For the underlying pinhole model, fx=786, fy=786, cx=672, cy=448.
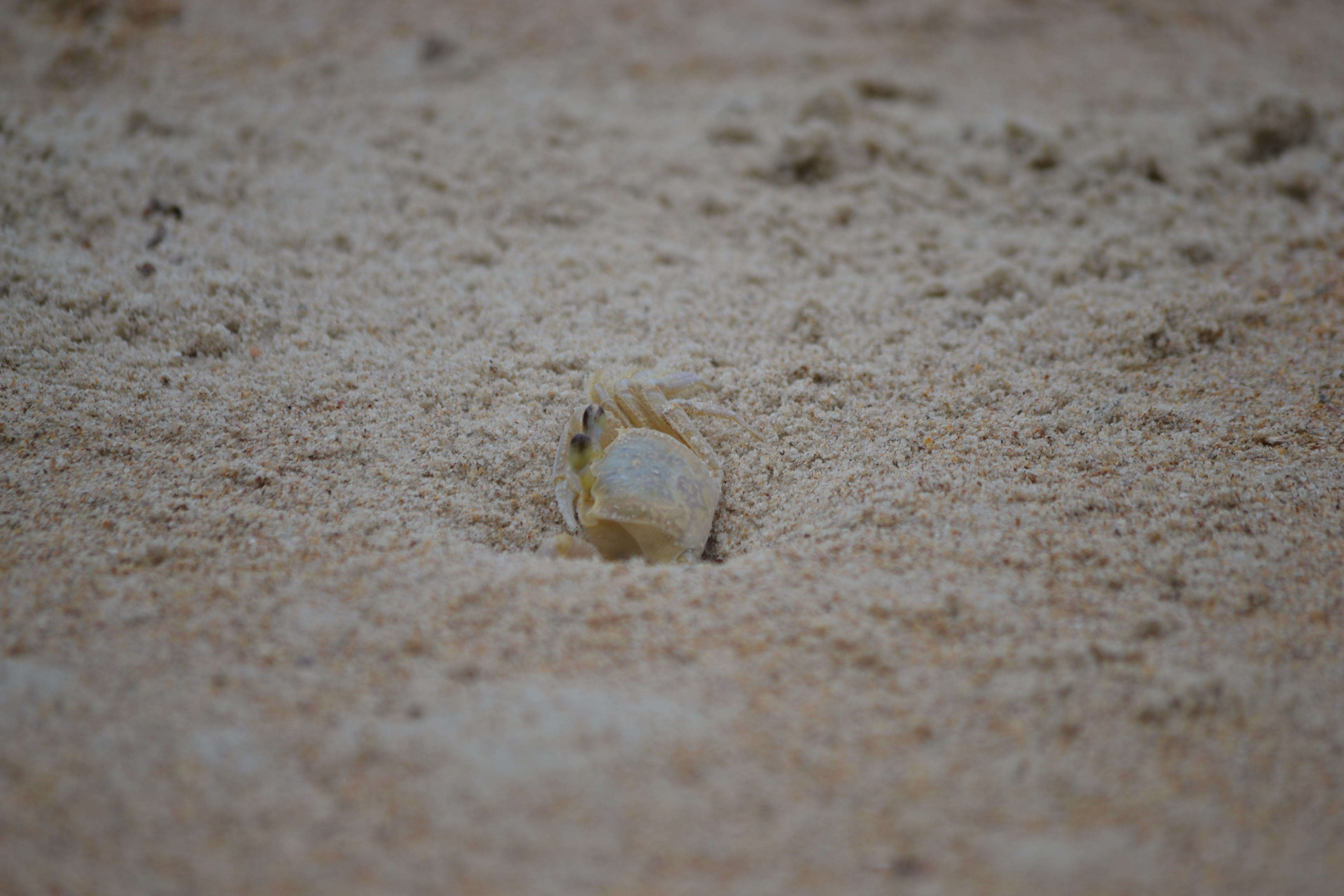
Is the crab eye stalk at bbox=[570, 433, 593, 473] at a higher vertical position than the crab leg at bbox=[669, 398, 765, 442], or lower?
lower

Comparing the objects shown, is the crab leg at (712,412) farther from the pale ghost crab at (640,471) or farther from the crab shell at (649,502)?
the crab shell at (649,502)

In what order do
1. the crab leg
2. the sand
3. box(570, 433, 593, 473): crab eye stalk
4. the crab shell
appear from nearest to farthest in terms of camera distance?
the sand, the crab shell, box(570, 433, 593, 473): crab eye stalk, the crab leg

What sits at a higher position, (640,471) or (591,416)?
(591,416)

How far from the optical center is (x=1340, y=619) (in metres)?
1.74

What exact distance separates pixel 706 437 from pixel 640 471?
1.28ft

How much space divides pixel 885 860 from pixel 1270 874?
0.64 meters

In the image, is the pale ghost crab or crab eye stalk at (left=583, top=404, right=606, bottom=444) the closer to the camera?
the pale ghost crab

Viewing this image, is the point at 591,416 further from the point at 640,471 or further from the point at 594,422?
the point at 640,471

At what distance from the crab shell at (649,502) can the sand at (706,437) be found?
0.13 m

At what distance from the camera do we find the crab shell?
6.77 ft

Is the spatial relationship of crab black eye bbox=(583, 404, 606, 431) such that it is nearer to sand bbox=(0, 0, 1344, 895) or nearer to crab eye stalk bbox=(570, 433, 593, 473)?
crab eye stalk bbox=(570, 433, 593, 473)

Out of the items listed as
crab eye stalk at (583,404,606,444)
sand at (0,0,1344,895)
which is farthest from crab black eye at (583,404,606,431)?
sand at (0,0,1344,895)

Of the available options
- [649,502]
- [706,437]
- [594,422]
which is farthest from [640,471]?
[706,437]

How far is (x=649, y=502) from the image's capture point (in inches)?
81.0
